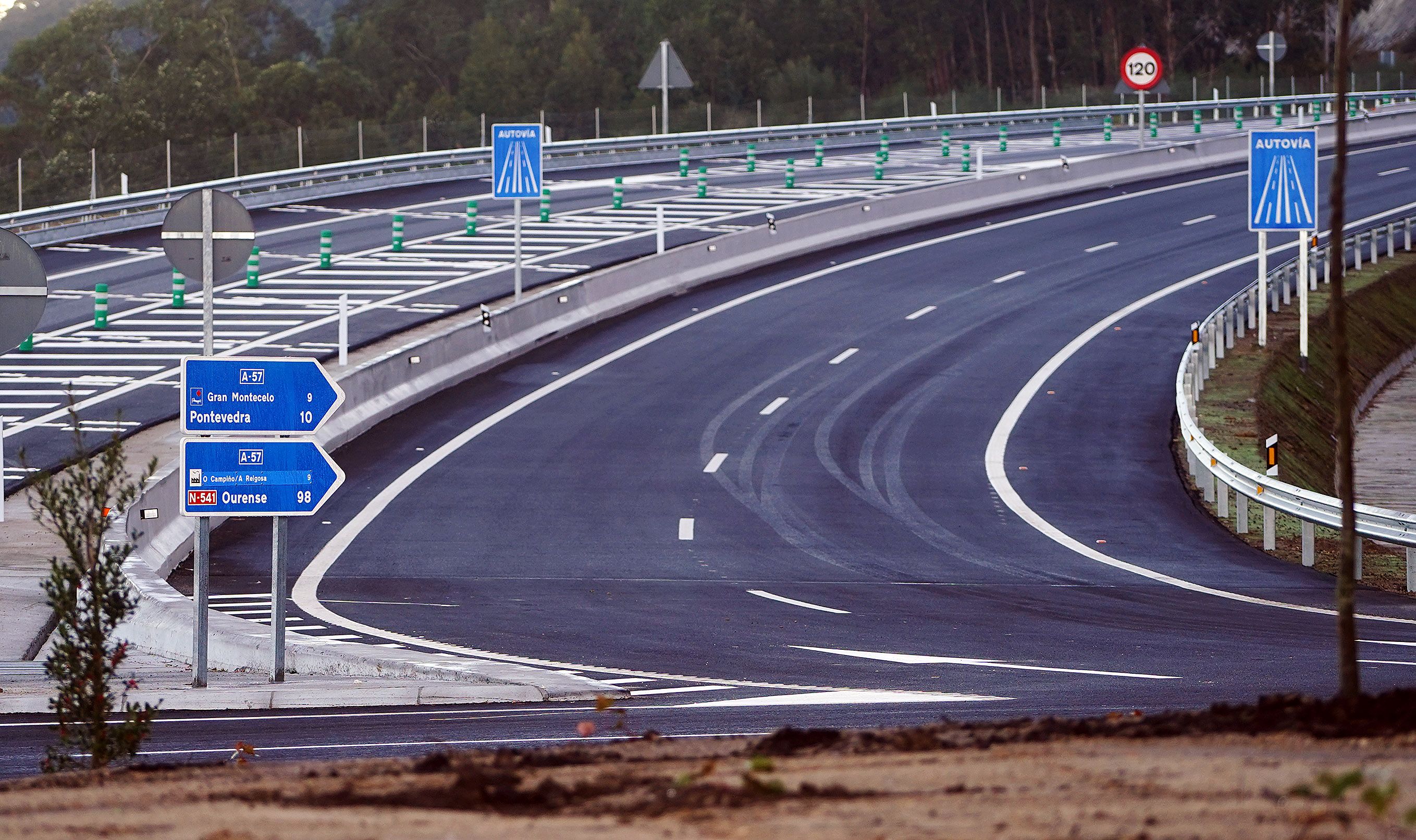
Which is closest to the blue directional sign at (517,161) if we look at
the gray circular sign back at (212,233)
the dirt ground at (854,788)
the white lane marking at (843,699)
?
the gray circular sign back at (212,233)

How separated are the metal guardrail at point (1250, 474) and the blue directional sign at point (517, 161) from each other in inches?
501

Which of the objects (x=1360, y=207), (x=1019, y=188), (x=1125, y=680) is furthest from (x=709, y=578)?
(x=1360, y=207)

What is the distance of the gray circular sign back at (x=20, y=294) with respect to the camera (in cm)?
1463

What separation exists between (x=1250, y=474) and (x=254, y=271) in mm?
25629

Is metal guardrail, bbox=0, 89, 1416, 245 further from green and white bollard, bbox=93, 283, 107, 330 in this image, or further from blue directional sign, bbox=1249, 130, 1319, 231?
blue directional sign, bbox=1249, 130, 1319, 231

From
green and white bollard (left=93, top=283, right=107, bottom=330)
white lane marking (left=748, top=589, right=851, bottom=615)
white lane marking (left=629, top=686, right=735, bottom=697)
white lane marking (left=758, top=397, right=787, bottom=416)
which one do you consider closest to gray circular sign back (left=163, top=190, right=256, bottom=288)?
white lane marking (left=629, top=686, right=735, bottom=697)

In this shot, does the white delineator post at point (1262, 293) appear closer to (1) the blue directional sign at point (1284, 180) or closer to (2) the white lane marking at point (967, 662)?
(1) the blue directional sign at point (1284, 180)

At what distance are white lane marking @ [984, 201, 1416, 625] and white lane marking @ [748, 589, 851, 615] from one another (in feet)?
13.7

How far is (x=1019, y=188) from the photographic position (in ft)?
175

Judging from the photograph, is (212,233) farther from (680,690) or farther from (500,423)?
(500,423)

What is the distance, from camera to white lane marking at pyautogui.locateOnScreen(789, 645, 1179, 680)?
48.1ft

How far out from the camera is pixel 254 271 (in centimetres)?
4181

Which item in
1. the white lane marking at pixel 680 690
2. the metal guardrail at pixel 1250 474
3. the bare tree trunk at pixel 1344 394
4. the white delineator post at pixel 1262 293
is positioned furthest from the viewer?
the white delineator post at pixel 1262 293

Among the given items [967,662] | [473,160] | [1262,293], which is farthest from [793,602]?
[473,160]
